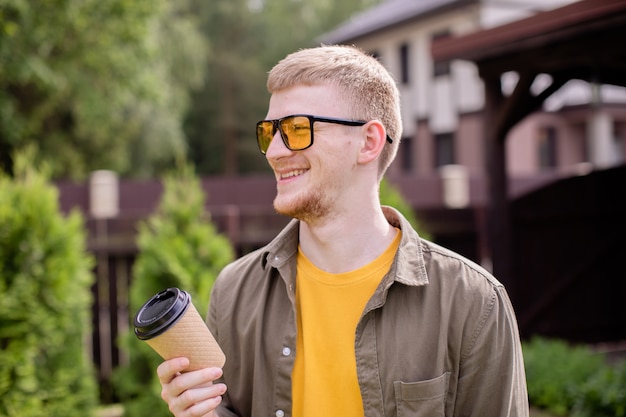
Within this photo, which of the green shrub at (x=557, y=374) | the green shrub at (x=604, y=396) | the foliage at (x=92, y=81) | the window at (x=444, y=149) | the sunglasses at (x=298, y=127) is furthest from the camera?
the window at (x=444, y=149)

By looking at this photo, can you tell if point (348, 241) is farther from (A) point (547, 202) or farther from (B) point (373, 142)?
(A) point (547, 202)

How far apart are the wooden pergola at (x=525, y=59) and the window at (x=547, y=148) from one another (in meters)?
17.9

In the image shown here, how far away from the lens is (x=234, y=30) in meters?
38.8

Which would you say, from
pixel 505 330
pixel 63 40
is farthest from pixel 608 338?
pixel 63 40

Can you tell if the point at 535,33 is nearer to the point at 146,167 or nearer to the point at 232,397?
the point at 232,397

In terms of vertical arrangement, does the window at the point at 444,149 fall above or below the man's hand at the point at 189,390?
above

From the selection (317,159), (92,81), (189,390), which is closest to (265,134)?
(317,159)

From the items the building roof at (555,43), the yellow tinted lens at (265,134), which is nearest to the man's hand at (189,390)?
the yellow tinted lens at (265,134)

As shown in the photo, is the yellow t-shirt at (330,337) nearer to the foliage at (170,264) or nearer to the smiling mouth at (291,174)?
the smiling mouth at (291,174)

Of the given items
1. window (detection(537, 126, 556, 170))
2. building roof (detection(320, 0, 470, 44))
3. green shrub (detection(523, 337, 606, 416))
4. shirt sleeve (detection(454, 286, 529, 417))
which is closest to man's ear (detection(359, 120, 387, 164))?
shirt sleeve (detection(454, 286, 529, 417))

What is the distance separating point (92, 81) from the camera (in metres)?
17.9

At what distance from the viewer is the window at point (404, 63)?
25.2 metres

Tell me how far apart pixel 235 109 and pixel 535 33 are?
32815 mm

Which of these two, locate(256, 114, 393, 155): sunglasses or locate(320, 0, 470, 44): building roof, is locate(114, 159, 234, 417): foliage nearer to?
locate(256, 114, 393, 155): sunglasses
